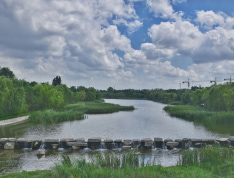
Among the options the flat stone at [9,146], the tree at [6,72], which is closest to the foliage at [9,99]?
the flat stone at [9,146]

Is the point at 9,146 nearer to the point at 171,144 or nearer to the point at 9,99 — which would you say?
the point at 171,144

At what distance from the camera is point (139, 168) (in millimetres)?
10742

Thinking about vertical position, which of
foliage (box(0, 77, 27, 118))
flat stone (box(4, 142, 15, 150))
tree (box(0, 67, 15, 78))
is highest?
tree (box(0, 67, 15, 78))

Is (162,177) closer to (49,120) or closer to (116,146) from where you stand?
(116,146)

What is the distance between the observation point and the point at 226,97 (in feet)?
142

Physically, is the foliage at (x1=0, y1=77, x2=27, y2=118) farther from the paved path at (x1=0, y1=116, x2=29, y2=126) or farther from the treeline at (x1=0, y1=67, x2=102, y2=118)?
the paved path at (x1=0, y1=116, x2=29, y2=126)

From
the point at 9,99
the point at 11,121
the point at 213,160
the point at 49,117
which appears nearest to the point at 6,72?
the point at 9,99

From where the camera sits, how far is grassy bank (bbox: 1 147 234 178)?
958 centimetres

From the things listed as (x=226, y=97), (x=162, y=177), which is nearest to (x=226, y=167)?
(x=162, y=177)

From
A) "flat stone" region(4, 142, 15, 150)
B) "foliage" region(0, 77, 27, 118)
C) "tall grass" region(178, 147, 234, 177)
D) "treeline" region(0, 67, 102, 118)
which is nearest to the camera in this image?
"tall grass" region(178, 147, 234, 177)

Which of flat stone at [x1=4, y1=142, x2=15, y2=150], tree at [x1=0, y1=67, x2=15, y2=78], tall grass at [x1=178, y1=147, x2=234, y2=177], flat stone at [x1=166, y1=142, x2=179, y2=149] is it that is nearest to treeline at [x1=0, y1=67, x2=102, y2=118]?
tree at [x1=0, y1=67, x2=15, y2=78]

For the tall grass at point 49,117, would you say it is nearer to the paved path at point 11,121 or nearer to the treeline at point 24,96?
the paved path at point 11,121

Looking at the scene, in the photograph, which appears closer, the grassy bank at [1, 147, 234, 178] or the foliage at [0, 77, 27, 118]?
the grassy bank at [1, 147, 234, 178]

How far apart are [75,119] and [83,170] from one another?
31558mm
